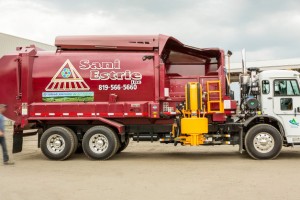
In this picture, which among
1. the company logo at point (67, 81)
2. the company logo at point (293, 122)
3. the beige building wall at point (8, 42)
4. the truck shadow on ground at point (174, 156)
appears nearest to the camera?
the company logo at point (293, 122)

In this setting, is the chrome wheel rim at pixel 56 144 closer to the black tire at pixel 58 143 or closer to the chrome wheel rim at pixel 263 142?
the black tire at pixel 58 143

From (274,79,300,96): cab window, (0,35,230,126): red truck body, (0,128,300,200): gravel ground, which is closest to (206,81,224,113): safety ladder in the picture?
(0,35,230,126): red truck body

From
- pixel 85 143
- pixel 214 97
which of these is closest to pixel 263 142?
pixel 214 97

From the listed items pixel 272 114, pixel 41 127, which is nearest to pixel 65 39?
pixel 41 127

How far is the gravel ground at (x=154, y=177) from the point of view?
6.80 metres

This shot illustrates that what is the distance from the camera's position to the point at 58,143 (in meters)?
11.5

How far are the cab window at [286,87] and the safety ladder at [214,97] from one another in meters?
1.58

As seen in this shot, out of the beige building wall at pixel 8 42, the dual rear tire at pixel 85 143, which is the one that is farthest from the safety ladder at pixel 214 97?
the beige building wall at pixel 8 42

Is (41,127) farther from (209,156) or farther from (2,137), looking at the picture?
(209,156)

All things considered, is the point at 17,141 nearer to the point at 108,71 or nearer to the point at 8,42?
the point at 108,71

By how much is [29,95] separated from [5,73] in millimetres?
1033

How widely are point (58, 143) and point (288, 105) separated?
22.0 ft

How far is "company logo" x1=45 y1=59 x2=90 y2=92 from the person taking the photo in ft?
37.9

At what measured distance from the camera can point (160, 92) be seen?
11352mm
